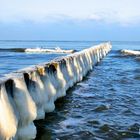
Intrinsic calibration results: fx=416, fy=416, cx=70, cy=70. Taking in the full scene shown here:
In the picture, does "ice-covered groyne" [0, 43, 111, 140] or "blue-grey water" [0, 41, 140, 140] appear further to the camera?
"blue-grey water" [0, 41, 140, 140]

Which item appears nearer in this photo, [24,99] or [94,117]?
[24,99]

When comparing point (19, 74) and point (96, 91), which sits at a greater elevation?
point (19, 74)

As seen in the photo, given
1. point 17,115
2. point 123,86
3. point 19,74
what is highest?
point 19,74

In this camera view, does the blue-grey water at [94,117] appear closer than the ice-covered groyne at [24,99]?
No

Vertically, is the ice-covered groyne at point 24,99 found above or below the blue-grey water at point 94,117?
above

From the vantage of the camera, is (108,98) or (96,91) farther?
(96,91)

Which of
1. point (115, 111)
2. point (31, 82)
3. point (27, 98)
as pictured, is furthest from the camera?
point (115, 111)

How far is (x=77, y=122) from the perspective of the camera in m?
8.68

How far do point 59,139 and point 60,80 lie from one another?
4.35 meters

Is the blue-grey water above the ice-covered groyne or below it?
below

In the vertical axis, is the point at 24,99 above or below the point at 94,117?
above

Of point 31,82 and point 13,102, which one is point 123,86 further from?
point 13,102

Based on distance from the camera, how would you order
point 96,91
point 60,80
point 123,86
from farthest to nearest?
point 123,86 < point 96,91 < point 60,80

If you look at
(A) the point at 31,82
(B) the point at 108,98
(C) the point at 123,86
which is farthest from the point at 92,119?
(C) the point at 123,86
